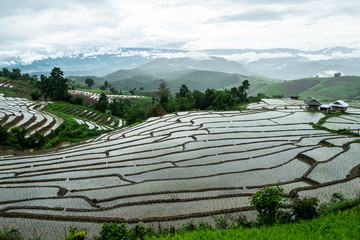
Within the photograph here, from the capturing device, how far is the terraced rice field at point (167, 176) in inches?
485

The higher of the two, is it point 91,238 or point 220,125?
point 220,125

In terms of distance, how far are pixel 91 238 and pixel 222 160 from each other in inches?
497

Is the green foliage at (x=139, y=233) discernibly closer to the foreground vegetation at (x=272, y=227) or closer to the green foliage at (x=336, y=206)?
the foreground vegetation at (x=272, y=227)

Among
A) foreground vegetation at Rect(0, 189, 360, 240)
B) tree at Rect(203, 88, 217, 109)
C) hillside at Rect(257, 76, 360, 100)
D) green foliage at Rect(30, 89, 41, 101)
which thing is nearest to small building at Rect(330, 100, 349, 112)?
tree at Rect(203, 88, 217, 109)

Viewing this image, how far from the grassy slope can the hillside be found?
154178 mm

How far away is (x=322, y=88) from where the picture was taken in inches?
6575

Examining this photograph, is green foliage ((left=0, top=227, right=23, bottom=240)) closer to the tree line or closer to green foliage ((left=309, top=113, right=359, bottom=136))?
green foliage ((left=309, top=113, right=359, bottom=136))

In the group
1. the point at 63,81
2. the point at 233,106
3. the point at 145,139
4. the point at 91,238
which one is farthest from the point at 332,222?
the point at 63,81

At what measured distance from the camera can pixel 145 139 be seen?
27.8 m

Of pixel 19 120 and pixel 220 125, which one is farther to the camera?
pixel 19 120

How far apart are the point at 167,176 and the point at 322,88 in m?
183

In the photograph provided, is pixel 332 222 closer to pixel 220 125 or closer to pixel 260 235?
pixel 260 235

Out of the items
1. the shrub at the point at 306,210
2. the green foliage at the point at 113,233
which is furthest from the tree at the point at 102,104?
the shrub at the point at 306,210

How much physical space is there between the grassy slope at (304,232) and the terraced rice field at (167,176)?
2.84m
